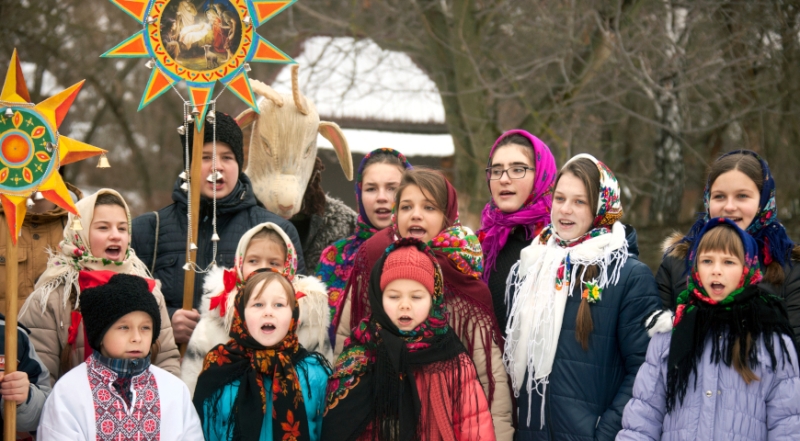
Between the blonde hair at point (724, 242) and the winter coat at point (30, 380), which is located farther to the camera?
the winter coat at point (30, 380)

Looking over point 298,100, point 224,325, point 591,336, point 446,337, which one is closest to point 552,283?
point 591,336

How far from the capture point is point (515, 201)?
4.30 metres

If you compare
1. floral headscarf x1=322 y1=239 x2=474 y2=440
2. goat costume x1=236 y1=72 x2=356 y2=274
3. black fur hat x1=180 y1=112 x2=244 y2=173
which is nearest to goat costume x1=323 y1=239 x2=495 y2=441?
floral headscarf x1=322 y1=239 x2=474 y2=440

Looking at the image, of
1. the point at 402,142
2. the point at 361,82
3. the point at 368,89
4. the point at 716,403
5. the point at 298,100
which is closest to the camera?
the point at 716,403

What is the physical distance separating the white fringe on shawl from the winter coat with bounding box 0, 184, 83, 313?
7.87ft

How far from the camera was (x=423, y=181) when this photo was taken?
4.08m

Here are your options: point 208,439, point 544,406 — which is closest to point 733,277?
point 544,406

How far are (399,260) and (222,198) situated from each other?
1.22 metres

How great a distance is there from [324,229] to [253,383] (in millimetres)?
1661

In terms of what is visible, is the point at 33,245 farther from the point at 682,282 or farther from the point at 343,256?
the point at 682,282

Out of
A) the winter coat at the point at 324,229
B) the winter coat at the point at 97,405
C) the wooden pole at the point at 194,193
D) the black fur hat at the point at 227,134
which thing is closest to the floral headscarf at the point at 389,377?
the winter coat at the point at 97,405

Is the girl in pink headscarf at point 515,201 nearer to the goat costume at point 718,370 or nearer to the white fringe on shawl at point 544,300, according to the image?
the white fringe on shawl at point 544,300

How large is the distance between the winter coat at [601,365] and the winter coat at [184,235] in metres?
1.39

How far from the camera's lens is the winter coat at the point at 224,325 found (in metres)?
4.05
